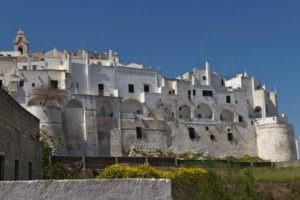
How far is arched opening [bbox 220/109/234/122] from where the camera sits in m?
64.6

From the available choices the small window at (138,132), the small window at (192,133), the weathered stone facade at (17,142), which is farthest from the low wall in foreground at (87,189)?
the small window at (192,133)

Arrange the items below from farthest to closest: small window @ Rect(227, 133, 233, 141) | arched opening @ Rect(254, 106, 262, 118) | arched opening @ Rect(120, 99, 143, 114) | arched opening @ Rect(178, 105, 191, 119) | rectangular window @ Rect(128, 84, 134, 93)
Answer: arched opening @ Rect(254, 106, 262, 118)
small window @ Rect(227, 133, 233, 141)
arched opening @ Rect(178, 105, 191, 119)
rectangular window @ Rect(128, 84, 134, 93)
arched opening @ Rect(120, 99, 143, 114)

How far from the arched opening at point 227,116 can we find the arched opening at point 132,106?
11486mm

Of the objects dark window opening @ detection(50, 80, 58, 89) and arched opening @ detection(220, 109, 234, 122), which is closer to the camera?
dark window opening @ detection(50, 80, 58, 89)

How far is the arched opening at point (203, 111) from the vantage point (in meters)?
63.2

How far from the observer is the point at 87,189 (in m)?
6.21

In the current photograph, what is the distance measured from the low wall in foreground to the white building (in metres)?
Answer: 42.9

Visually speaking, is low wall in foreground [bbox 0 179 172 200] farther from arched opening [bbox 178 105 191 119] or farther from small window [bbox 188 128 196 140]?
arched opening [bbox 178 105 191 119]

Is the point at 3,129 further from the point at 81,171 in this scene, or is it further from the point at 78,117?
the point at 78,117

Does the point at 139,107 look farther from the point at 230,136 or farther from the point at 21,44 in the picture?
the point at 21,44

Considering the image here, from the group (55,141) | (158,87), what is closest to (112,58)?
(158,87)

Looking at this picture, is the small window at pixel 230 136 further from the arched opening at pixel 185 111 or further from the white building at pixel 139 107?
the arched opening at pixel 185 111

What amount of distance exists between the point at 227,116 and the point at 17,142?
51.3 m

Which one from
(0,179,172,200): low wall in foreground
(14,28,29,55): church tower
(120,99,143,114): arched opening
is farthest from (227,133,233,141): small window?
(0,179,172,200): low wall in foreground
